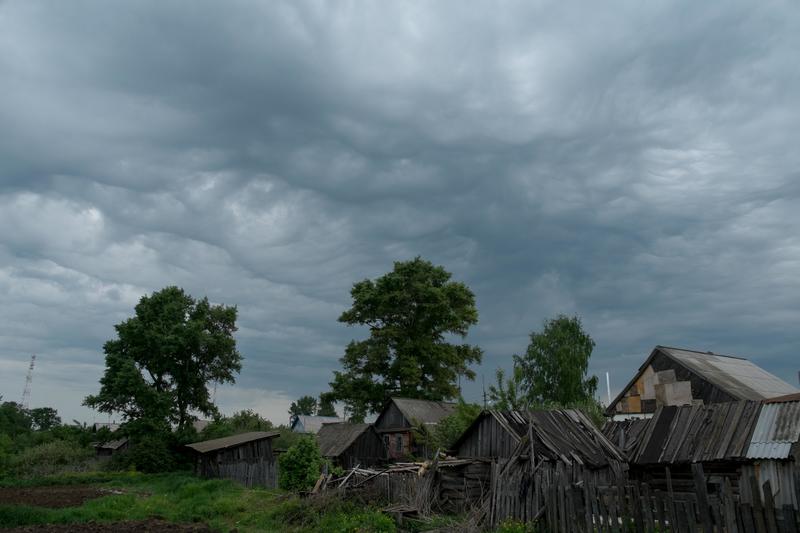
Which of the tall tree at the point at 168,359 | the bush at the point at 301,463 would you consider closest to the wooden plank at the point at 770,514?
the bush at the point at 301,463

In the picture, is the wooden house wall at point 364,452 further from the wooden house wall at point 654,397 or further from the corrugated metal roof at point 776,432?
the corrugated metal roof at point 776,432

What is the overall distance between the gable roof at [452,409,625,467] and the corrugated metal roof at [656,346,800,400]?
9.04 m

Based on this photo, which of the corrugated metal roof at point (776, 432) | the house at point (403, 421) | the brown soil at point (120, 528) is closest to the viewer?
the corrugated metal roof at point (776, 432)

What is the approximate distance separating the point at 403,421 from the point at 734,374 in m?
21.0

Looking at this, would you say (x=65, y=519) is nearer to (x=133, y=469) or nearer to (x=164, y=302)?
(x=133, y=469)

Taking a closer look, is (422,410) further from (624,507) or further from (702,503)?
(702,503)

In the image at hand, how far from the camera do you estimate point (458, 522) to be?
52.5 ft

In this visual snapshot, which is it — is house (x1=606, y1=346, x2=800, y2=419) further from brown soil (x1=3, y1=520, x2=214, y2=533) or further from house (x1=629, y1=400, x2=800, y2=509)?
brown soil (x1=3, y1=520, x2=214, y2=533)

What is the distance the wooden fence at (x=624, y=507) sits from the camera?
9648mm

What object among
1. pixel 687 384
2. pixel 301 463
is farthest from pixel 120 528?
pixel 687 384

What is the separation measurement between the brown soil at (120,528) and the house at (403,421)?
69.2 ft

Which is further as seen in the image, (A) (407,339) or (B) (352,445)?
(A) (407,339)

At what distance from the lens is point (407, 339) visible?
172 ft

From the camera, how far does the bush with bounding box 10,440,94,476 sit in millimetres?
50406
